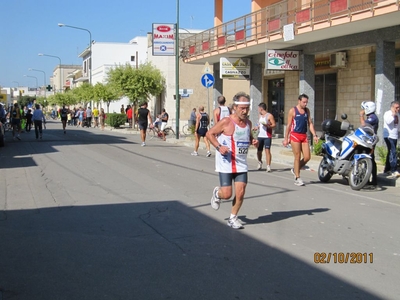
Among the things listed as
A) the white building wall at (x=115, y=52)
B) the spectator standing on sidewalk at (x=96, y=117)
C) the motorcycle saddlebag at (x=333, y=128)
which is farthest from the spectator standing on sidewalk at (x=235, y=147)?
the white building wall at (x=115, y=52)

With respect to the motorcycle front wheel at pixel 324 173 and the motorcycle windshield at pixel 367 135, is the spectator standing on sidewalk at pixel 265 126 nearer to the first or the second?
the motorcycle front wheel at pixel 324 173

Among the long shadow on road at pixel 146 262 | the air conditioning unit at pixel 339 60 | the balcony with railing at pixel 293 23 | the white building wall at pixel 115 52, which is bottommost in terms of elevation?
the long shadow on road at pixel 146 262

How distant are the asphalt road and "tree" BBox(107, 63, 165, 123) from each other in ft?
92.9

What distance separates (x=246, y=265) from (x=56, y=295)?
79.2 inches

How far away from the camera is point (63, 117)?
104ft

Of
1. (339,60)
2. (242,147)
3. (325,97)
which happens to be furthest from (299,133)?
(325,97)

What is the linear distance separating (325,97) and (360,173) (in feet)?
43.0

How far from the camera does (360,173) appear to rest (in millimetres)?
10969

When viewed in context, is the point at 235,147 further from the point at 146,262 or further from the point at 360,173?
the point at 360,173

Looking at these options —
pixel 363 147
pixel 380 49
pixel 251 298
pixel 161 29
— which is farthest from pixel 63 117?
pixel 251 298

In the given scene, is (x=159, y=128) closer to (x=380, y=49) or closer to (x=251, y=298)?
(x=380, y=49)

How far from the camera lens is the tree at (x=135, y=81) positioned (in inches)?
1569

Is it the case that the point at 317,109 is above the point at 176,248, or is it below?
above
